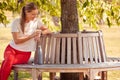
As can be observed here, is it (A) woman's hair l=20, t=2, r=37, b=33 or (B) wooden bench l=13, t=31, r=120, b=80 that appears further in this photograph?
(B) wooden bench l=13, t=31, r=120, b=80

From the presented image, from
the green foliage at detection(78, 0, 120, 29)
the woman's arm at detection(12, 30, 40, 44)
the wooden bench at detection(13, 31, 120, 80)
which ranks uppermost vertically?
the green foliage at detection(78, 0, 120, 29)

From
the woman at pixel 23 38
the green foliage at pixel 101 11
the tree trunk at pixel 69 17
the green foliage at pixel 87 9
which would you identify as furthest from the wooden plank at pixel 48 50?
the green foliage at pixel 101 11

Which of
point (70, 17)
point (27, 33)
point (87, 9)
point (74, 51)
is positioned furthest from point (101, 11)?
point (27, 33)

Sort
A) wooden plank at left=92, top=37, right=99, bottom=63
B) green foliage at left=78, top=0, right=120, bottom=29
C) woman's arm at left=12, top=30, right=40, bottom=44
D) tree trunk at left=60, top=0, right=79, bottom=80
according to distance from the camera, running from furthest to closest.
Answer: green foliage at left=78, top=0, right=120, bottom=29, tree trunk at left=60, top=0, right=79, bottom=80, wooden plank at left=92, top=37, right=99, bottom=63, woman's arm at left=12, top=30, right=40, bottom=44

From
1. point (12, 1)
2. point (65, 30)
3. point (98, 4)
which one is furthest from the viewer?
point (12, 1)

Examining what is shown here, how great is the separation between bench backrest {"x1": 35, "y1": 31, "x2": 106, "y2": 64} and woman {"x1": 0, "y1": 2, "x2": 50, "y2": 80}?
236mm

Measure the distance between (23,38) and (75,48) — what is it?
72 centimetres

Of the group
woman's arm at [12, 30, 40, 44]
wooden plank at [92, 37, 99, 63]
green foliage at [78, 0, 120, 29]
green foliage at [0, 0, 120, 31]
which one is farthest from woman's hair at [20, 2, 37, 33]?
green foliage at [78, 0, 120, 29]

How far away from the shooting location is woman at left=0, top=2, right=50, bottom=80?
6.18 meters

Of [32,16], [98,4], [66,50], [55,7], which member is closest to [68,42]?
[66,50]

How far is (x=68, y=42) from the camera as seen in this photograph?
6383mm

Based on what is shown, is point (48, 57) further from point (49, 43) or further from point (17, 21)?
point (17, 21)

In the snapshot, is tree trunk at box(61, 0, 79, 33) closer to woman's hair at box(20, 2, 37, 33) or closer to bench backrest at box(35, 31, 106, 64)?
bench backrest at box(35, 31, 106, 64)

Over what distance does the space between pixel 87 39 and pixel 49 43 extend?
1.74ft
